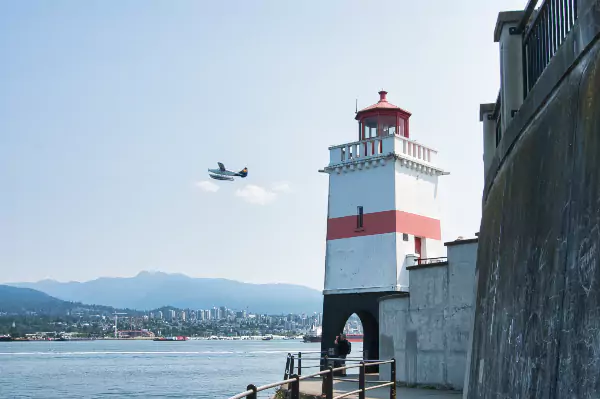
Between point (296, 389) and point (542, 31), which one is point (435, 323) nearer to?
point (296, 389)

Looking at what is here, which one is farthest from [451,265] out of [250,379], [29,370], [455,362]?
[29,370]

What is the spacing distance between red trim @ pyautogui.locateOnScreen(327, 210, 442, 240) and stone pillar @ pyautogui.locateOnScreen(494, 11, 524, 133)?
19.5m

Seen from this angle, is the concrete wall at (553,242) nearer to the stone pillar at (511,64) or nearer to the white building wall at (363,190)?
the stone pillar at (511,64)

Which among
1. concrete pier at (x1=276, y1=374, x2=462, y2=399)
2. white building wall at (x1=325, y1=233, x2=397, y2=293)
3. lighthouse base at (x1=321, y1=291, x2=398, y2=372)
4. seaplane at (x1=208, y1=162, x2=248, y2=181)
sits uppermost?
seaplane at (x1=208, y1=162, x2=248, y2=181)

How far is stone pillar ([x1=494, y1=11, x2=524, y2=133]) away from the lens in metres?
9.80

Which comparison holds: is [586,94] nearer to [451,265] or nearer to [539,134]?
[539,134]

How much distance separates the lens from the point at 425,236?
31.1m

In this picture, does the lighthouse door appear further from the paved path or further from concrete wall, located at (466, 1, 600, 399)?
concrete wall, located at (466, 1, 600, 399)

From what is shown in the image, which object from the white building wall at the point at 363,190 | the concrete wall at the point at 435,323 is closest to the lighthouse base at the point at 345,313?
the white building wall at the point at 363,190

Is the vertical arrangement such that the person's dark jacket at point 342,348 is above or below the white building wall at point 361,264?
below

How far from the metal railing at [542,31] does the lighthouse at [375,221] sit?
64.4 ft

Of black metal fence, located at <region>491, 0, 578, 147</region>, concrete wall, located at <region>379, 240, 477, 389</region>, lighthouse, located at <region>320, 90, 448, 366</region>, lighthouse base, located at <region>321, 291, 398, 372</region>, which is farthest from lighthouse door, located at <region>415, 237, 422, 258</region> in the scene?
black metal fence, located at <region>491, 0, 578, 147</region>

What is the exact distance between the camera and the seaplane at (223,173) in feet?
143

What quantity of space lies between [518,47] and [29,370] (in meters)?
81.3
